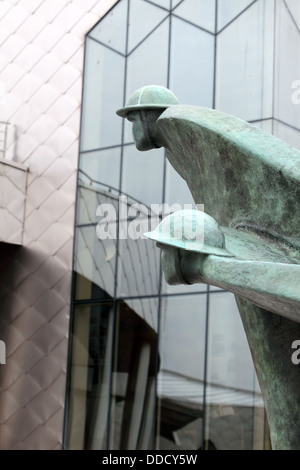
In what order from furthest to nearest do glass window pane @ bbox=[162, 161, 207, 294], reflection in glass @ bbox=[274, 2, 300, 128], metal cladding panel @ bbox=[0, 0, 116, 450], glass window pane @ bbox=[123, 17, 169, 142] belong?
1. metal cladding panel @ bbox=[0, 0, 116, 450]
2. glass window pane @ bbox=[123, 17, 169, 142]
3. glass window pane @ bbox=[162, 161, 207, 294]
4. reflection in glass @ bbox=[274, 2, 300, 128]

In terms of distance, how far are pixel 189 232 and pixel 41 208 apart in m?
12.8

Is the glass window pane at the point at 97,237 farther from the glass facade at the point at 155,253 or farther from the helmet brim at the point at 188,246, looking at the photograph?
the helmet brim at the point at 188,246

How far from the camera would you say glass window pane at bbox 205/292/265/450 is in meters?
12.6

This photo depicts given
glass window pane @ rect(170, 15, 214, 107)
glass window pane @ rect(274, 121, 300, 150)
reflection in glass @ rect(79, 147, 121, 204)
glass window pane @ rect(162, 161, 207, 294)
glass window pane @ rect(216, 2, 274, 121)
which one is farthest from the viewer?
reflection in glass @ rect(79, 147, 121, 204)

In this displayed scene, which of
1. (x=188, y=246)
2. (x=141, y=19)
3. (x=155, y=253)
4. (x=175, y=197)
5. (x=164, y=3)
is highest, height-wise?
(x=164, y=3)

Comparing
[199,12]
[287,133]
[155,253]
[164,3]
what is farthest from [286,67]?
[155,253]

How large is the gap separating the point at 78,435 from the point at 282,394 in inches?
443

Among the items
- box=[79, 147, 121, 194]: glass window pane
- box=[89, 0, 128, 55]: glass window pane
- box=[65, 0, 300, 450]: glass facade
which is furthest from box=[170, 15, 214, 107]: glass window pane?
box=[79, 147, 121, 194]: glass window pane

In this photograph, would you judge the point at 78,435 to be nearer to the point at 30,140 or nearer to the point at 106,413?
the point at 106,413

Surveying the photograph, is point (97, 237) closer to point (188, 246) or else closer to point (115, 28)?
point (115, 28)

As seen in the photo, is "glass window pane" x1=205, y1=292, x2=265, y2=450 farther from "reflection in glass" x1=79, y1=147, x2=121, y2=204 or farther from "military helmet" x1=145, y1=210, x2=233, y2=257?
"military helmet" x1=145, y1=210, x2=233, y2=257

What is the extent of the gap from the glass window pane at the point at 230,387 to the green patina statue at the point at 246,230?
8590 mm

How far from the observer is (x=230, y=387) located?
42.0 feet

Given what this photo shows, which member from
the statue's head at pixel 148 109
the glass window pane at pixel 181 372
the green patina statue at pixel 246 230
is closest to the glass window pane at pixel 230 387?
the glass window pane at pixel 181 372
